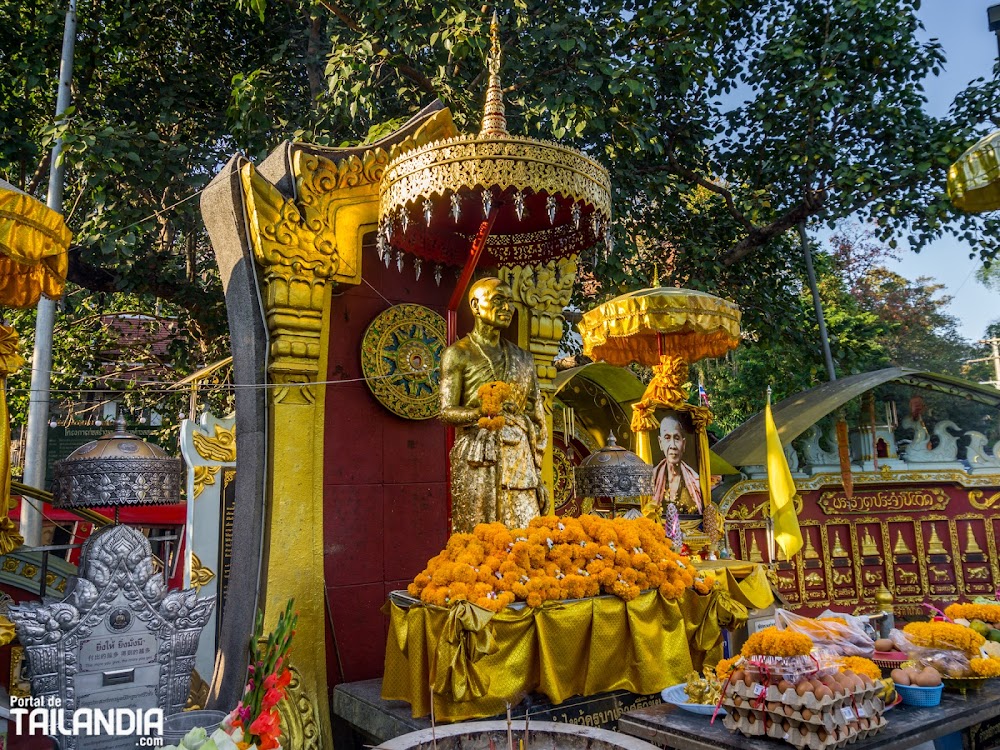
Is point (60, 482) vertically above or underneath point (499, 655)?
above

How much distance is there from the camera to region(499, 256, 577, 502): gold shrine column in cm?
683

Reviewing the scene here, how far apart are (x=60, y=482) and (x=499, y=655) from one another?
285 centimetres

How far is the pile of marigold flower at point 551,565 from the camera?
4.45 metres

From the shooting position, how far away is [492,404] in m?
5.21

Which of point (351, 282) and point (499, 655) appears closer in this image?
point (499, 655)

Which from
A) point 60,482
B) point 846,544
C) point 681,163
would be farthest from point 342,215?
point 846,544

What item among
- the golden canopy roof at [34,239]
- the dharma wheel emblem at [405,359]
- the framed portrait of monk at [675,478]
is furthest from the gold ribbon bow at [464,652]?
the framed portrait of monk at [675,478]

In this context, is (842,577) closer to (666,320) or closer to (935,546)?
(935,546)

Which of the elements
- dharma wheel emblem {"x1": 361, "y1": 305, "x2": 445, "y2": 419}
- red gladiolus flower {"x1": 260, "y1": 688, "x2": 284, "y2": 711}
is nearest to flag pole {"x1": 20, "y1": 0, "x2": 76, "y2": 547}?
dharma wheel emblem {"x1": 361, "y1": 305, "x2": 445, "y2": 419}

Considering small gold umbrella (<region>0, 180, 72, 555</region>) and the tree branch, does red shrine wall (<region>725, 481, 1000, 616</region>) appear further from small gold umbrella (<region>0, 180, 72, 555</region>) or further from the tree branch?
small gold umbrella (<region>0, 180, 72, 555</region>)

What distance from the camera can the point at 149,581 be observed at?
4.09 metres

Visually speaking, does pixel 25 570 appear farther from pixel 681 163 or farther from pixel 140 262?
pixel 681 163

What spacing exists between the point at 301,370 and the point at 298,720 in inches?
92.4

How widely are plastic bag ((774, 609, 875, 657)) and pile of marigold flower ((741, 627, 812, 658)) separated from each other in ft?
2.30
